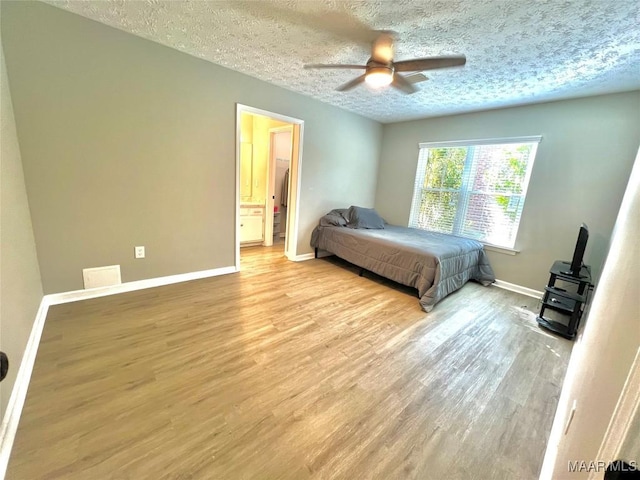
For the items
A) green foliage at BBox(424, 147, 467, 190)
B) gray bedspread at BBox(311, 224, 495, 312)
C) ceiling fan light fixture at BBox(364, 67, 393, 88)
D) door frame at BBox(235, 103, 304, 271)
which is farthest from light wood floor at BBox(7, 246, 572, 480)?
green foliage at BBox(424, 147, 467, 190)

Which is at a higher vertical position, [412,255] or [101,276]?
[412,255]

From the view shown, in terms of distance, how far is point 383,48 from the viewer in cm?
206

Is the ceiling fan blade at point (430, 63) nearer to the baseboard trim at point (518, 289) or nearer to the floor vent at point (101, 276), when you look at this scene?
the baseboard trim at point (518, 289)

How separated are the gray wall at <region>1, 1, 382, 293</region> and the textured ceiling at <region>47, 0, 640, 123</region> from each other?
0.21 metres

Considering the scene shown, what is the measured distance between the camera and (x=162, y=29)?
222 centimetres

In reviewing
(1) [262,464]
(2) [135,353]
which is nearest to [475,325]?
(1) [262,464]

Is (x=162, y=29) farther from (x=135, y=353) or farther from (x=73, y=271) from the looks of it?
(x=135, y=353)

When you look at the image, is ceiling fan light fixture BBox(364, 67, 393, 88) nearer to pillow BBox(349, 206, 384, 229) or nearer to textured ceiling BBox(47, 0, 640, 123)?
textured ceiling BBox(47, 0, 640, 123)

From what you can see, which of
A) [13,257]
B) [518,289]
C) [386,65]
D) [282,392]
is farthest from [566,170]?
[13,257]

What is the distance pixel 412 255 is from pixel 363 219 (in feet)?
4.41

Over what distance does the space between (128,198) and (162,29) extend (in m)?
1.58

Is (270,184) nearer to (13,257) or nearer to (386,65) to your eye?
(386,65)

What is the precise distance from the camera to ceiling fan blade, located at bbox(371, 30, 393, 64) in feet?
6.64

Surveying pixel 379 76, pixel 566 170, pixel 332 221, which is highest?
pixel 379 76
